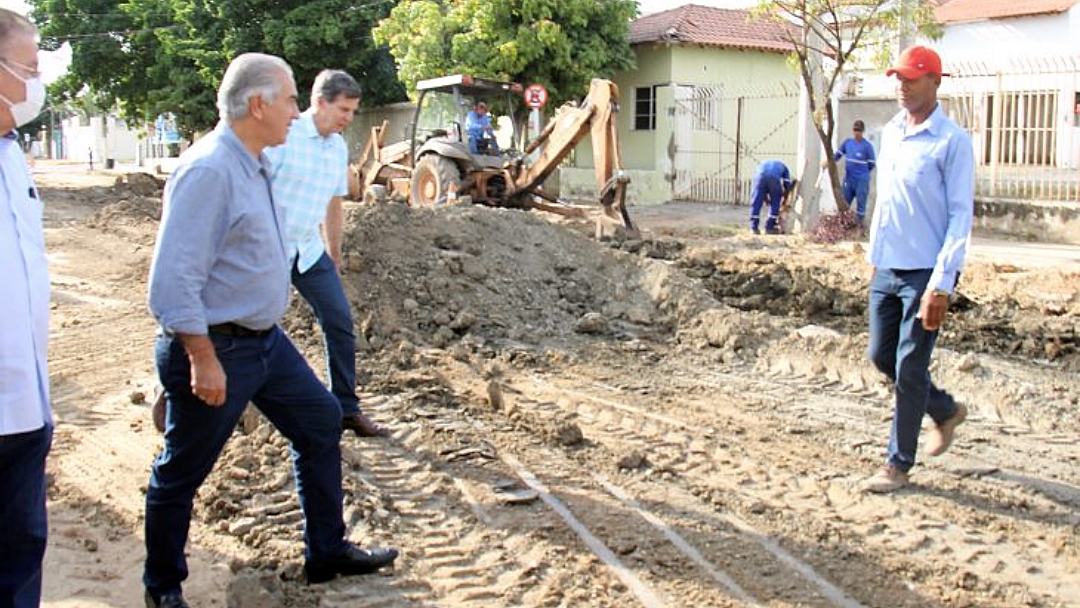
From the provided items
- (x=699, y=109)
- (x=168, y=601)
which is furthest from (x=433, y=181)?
(x=168, y=601)

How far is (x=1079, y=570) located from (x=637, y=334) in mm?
5006

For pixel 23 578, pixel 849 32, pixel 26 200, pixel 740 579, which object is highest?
pixel 849 32

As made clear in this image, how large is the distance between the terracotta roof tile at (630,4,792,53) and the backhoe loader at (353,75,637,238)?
30.0 feet

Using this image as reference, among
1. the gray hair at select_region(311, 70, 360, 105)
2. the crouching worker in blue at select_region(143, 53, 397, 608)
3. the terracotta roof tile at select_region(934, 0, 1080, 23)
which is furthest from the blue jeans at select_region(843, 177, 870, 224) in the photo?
the terracotta roof tile at select_region(934, 0, 1080, 23)

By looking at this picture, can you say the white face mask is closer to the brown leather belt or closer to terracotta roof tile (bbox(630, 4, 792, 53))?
the brown leather belt

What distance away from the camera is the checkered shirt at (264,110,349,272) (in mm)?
5102

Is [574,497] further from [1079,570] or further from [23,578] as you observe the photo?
[23,578]

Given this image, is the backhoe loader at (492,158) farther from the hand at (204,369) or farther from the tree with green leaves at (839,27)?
the hand at (204,369)

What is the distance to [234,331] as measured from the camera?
3.47 metres

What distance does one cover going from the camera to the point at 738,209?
20969mm

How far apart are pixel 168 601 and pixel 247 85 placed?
1.75 meters

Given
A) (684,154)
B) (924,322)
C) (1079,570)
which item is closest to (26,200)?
(924,322)

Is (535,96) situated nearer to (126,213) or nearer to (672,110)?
(672,110)

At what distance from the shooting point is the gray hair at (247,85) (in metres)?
3.43
